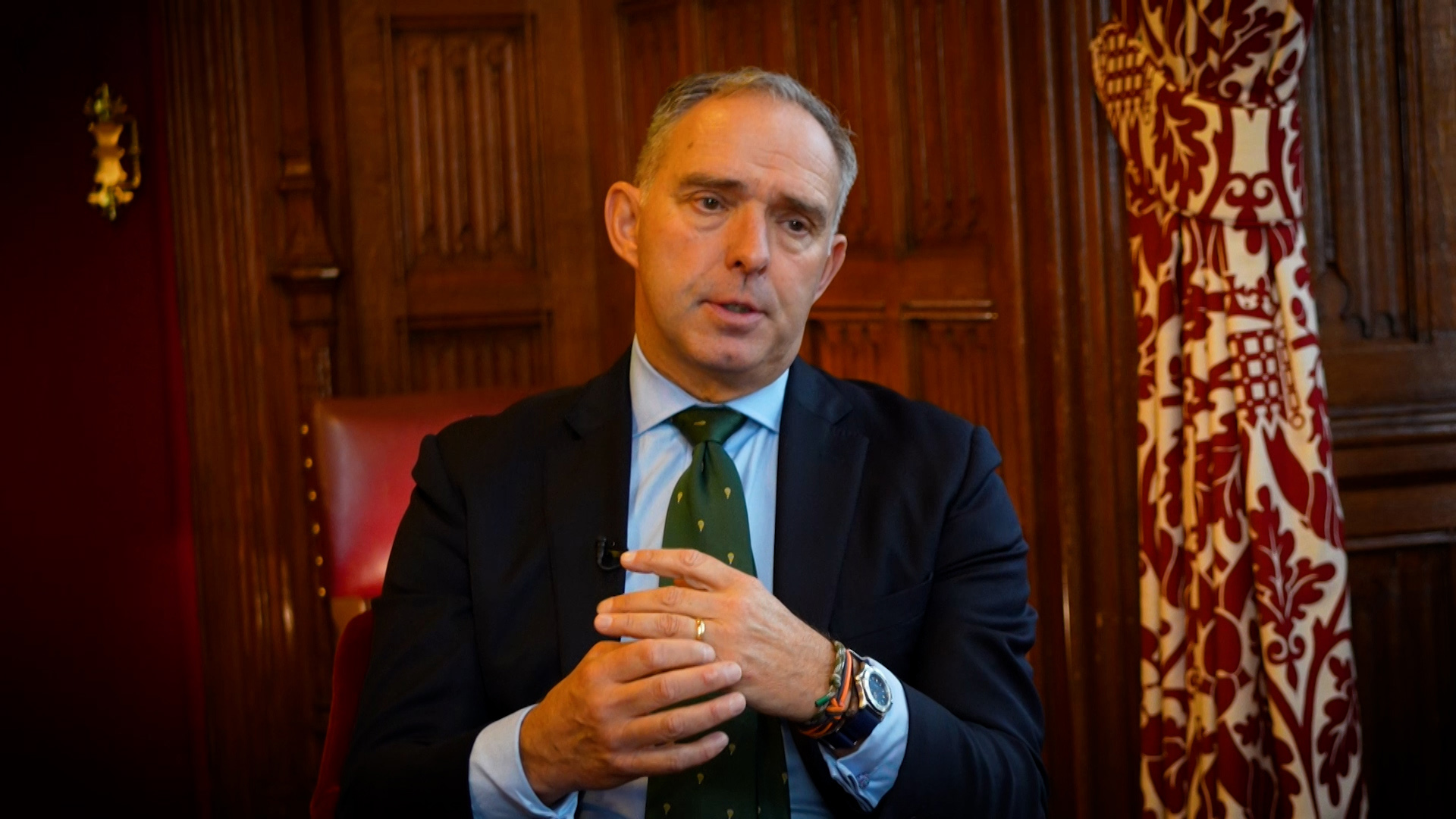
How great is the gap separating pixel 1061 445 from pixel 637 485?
4.29ft

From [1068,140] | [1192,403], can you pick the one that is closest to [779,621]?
[1192,403]

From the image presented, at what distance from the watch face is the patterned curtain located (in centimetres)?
120

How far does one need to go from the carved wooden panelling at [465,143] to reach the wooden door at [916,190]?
1.80 ft

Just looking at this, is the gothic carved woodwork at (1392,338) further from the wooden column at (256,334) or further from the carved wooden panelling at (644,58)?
the wooden column at (256,334)

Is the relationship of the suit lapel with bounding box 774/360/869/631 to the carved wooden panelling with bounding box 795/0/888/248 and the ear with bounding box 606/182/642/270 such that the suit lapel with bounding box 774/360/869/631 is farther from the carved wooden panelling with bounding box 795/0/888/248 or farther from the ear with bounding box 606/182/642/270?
the carved wooden panelling with bounding box 795/0/888/248

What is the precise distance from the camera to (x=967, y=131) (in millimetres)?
2951

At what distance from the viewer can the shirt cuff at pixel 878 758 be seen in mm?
1430

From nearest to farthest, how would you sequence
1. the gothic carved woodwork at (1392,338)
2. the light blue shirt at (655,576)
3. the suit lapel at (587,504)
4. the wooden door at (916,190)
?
the light blue shirt at (655,576) < the suit lapel at (587,504) < the gothic carved woodwork at (1392,338) < the wooden door at (916,190)

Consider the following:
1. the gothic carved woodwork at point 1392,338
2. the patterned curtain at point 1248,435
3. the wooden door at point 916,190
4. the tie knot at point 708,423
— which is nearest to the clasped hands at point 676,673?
the tie knot at point 708,423

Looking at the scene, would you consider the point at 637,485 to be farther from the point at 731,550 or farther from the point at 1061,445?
the point at 1061,445

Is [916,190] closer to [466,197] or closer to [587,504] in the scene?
[466,197]

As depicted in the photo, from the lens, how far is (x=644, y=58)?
371 cm

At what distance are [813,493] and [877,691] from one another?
31 centimetres

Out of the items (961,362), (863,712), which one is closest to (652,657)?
(863,712)
